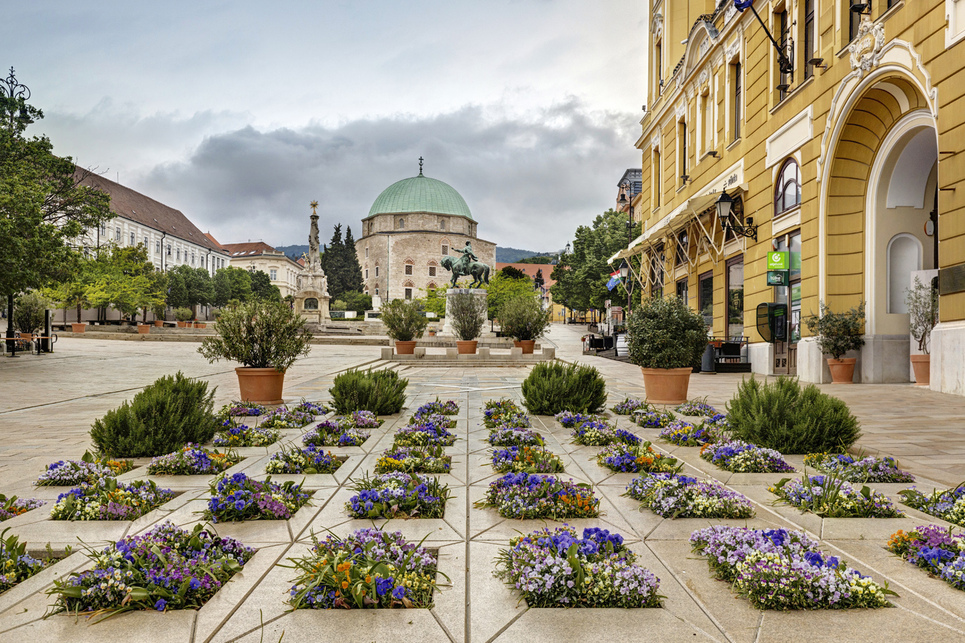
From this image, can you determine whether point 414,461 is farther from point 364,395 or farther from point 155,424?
point 364,395

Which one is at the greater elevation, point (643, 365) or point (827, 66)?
point (827, 66)

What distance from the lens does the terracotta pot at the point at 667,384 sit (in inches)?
372

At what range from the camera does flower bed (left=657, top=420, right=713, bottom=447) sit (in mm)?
6391

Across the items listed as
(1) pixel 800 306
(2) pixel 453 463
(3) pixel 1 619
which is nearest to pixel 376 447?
(2) pixel 453 463

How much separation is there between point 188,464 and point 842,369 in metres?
13.4

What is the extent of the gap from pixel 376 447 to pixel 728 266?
17.1 m

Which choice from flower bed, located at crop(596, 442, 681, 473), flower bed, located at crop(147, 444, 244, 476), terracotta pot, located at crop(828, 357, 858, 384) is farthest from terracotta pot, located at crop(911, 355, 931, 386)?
flower bed, located at crop(147, 444, 244, 476)

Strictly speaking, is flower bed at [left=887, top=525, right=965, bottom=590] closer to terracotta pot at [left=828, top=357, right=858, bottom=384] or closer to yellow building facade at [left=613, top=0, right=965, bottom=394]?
yellow building facade at [left=613, top=0, right=965, bottom=394]

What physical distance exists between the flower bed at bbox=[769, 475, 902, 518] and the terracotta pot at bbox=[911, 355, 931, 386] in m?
9.82

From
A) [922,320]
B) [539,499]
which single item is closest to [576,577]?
[539,499]

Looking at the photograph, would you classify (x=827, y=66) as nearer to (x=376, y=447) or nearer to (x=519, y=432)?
(x=519, y=432)

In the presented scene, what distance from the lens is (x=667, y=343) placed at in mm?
9320

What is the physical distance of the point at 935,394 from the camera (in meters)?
10.5

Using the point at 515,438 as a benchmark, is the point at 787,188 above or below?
above
